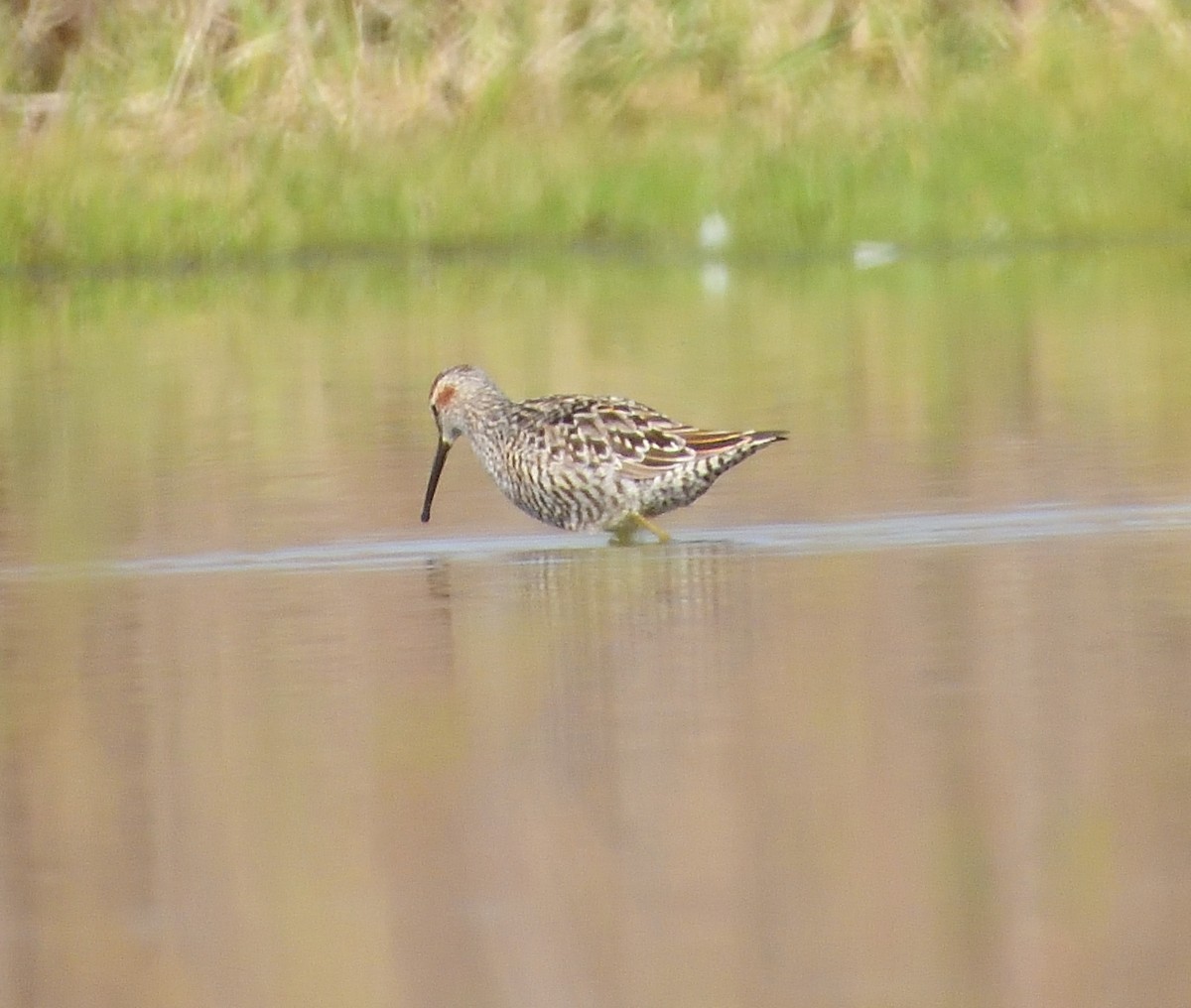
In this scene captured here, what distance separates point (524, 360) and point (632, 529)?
219 inches

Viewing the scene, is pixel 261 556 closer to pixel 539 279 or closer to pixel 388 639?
pixel 388 639

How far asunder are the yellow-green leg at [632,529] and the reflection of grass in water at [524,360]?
1.27 metres

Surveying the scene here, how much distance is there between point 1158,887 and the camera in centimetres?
507

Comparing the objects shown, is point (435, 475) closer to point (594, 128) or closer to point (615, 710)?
point (615, 710)

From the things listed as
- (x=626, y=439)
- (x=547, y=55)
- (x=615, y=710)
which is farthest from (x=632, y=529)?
(x=547, y=55)

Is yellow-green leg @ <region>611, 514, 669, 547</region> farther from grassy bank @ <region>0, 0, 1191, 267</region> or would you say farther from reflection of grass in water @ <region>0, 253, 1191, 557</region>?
grassy bank @ <region>0, 0, 1191, 267</region>

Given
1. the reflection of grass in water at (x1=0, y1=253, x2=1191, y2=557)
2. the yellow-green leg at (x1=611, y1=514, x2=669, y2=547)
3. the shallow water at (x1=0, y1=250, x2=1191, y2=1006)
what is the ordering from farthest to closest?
the reflection of grass in water at (x1=0, y1=253, x2=1191, y2=557) < the yellow-green leg at (x1=611, y1=514, x2=669, y2=547) < the shallow water at (x1=0, y1=250, x2=1191, y2=1006)

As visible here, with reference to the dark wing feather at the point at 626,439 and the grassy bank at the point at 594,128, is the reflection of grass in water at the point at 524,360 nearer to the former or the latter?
the grassy bank at the point at 594,128

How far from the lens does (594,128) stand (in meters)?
21.5

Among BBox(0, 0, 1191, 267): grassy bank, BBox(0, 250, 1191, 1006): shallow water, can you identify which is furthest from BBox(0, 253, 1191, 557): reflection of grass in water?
BBox(0, 0, 1191, 267): grassy bank

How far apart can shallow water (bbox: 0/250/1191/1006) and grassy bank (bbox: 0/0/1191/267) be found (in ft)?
22.6

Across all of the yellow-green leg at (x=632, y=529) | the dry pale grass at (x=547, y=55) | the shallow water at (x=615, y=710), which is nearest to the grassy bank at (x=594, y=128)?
the dry pale grass at (x=547, y=55)

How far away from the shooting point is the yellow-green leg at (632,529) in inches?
364

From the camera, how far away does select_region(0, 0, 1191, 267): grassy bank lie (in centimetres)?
2050
